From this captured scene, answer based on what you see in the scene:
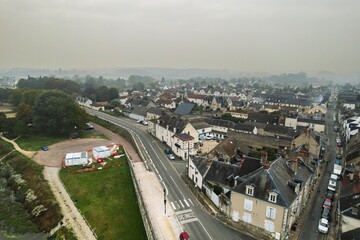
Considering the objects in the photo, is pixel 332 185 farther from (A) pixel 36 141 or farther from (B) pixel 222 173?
(A) pixel 36 141

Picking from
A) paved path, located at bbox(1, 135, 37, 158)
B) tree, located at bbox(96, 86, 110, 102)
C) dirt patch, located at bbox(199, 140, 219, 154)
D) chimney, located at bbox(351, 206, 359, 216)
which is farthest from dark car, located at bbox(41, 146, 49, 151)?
tree, located at bbox(96, 86, 110, 102)

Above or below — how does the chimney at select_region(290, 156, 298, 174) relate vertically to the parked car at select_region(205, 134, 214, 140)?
above

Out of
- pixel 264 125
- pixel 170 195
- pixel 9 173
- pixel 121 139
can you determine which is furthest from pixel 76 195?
pixel 264 125

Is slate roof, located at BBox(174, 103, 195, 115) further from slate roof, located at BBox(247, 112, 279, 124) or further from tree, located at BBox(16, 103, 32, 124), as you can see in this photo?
tree, located at BBox(16, 103, 32, 124)

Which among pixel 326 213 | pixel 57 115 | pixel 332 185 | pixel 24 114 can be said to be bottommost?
pixel 326 213

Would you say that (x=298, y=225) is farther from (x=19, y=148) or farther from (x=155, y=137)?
(x=19, y=148)

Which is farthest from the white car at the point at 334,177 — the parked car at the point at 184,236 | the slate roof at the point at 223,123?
the slate roof at the point at 223,123

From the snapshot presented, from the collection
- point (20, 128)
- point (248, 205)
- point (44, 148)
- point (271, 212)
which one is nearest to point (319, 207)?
point (271, 212)
